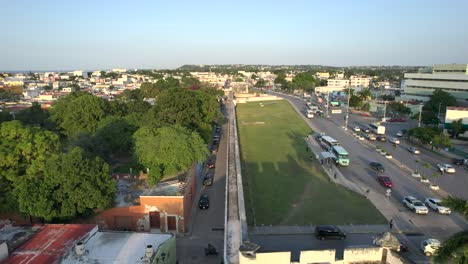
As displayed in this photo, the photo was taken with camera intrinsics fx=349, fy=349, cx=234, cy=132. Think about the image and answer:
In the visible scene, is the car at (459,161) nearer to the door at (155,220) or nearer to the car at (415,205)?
the car at (415,205)

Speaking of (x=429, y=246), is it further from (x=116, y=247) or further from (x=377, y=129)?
(x=377, y=129)

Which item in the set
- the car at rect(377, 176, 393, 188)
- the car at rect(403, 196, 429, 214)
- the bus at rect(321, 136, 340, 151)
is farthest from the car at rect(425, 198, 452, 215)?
the bus at rect(321, 136, 340, 151)

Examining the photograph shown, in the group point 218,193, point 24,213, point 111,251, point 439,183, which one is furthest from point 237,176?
point 439,183

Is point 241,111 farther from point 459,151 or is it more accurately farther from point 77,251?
point 77,251

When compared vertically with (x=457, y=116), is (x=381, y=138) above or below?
below

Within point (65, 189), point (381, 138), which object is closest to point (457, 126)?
point (381, 138)

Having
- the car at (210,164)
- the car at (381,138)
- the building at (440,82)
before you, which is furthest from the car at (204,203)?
the building at (440,82)
